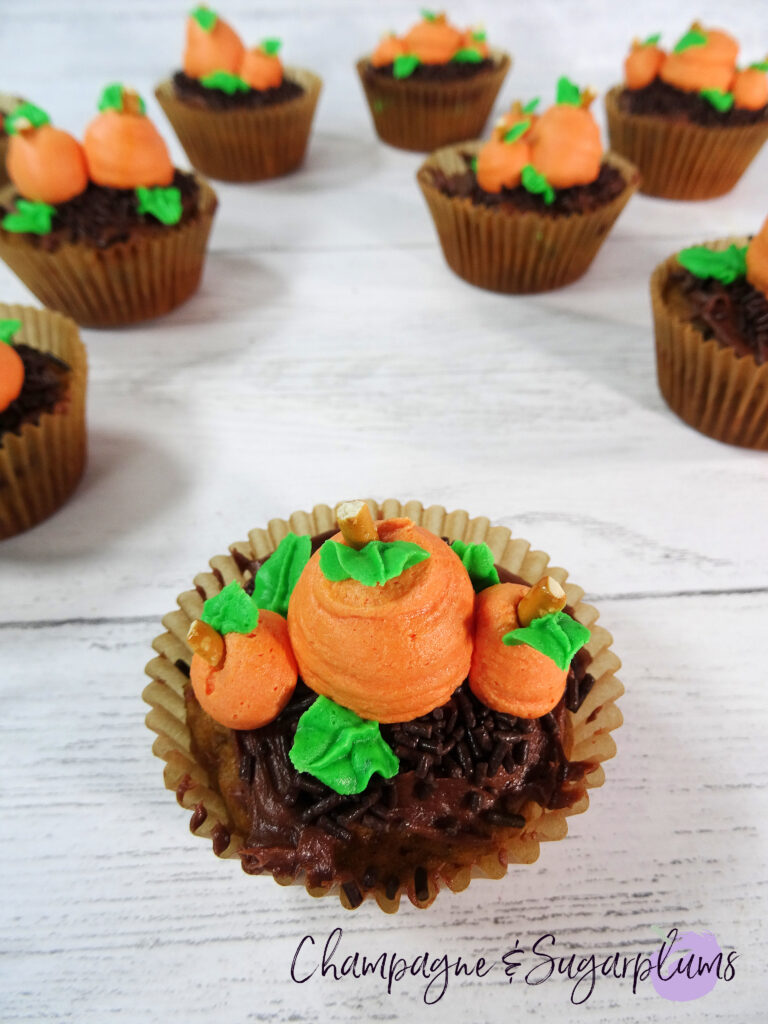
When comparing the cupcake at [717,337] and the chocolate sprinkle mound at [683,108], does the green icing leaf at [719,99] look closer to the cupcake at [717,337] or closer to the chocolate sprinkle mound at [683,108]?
the chocolate sprinkle mound at [683,108]

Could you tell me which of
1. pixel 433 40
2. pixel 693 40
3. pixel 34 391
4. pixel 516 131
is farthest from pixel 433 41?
pixel 34 391

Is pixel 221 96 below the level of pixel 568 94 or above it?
below

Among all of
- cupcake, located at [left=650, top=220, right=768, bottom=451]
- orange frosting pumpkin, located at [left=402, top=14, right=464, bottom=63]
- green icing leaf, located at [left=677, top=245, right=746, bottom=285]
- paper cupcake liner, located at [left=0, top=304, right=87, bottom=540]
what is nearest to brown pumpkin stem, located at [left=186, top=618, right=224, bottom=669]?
paper cupcake liner, located at [left=0, top=304, right=87, bottom=540]

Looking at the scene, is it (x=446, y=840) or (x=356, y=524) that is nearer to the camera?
(x=356, y=524)

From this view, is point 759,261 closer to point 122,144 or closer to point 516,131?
point 516,131

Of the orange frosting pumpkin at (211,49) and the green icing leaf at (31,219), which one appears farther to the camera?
the orange frosting pumpkin at (211,49)

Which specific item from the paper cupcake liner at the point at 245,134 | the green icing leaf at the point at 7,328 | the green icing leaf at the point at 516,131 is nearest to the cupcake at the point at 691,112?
the green icing leaf at the point at 516,131
